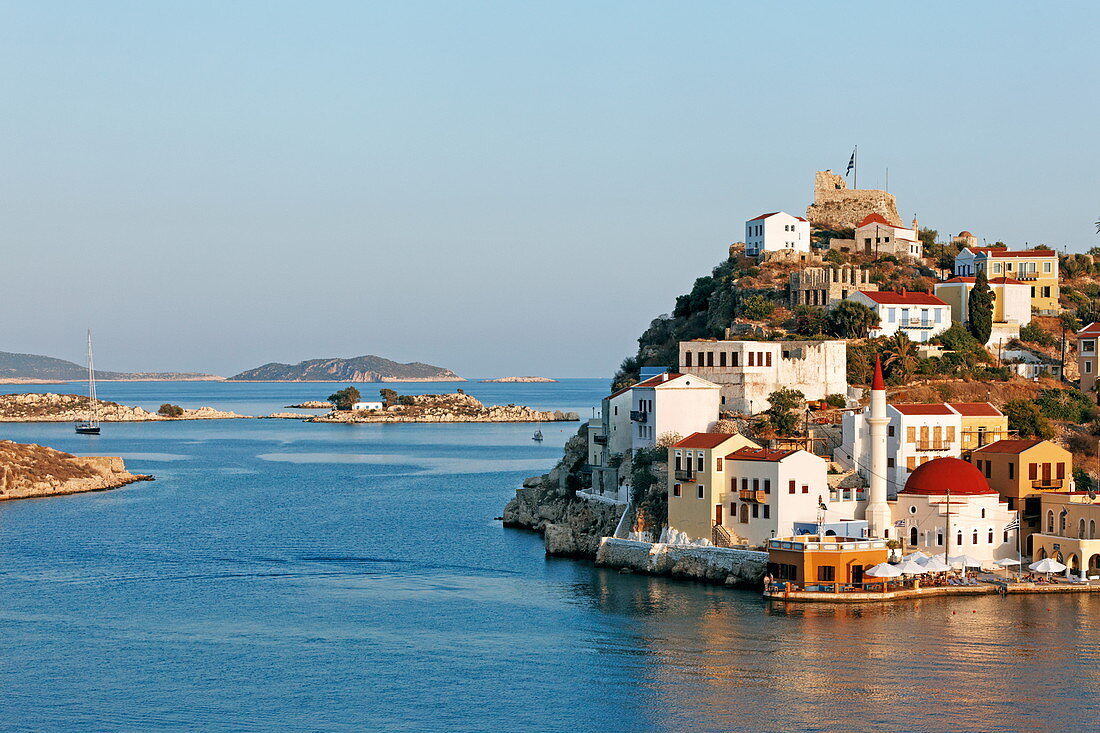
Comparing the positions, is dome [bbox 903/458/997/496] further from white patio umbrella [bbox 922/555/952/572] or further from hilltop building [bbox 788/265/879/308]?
hilltop building [bbox 788/265/879/308]

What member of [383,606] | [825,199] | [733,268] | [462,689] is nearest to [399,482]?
[733,268]

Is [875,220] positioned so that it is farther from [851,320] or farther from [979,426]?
[979,426]

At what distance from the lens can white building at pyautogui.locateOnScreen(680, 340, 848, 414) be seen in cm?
6512

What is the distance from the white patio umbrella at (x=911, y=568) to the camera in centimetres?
4738

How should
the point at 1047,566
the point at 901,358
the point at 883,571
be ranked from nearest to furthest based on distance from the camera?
the point at 883,571, the point at 1047,566, the point at 901,358

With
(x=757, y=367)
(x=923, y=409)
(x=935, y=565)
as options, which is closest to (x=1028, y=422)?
(x=923, y=409)

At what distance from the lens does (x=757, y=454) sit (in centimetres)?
5181

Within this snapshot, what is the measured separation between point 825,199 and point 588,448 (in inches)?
1463

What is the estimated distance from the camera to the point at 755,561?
163 ft

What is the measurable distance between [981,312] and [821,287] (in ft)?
27.7

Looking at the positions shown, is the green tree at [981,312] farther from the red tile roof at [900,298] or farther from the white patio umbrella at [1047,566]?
the white patio umbrella at [1047,566]

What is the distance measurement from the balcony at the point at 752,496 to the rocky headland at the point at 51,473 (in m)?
50.9

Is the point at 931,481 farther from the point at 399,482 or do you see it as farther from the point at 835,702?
the point at 399,482

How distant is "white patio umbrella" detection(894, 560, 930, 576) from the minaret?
2840 mm
